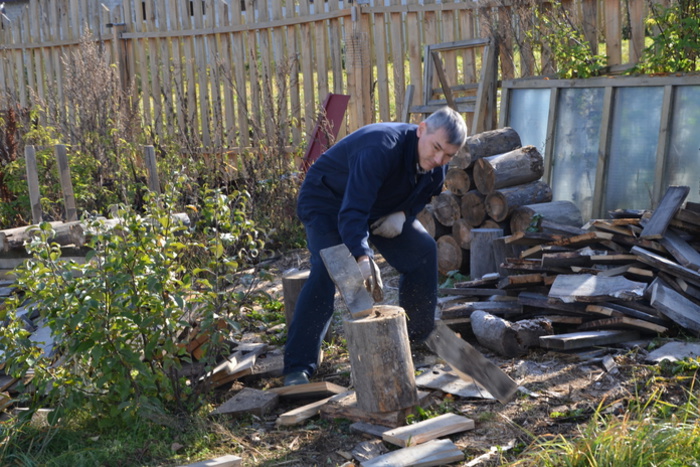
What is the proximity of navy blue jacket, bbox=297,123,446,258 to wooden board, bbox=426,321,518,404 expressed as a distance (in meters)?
0.70

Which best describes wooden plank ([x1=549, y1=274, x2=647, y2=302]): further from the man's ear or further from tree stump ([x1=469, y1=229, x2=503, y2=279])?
the man's ear

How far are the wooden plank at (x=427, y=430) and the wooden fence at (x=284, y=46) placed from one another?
179 inches

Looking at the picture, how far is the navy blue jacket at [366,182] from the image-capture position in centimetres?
375

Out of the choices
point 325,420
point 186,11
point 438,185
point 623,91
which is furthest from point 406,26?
point 325,420

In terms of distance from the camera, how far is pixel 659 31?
6680mm

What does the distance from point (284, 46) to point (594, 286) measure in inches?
233

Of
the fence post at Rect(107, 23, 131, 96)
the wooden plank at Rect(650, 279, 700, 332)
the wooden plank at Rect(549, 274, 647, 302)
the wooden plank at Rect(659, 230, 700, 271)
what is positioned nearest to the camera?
the wooden plank at Rect(650, 279, 700, 332)

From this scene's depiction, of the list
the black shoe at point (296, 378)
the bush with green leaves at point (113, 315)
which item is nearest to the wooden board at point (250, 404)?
the black shoe at point (296, 378)

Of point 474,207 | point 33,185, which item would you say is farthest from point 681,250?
point 33,185

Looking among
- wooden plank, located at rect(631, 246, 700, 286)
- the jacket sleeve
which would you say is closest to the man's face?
the jacket sleeve

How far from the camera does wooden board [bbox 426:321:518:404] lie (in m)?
3.95

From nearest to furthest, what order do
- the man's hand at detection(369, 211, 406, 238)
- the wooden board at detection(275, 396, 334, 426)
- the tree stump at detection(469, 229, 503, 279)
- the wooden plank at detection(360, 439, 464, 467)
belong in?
the wooden plank at detection(360, 439, 464, 467)
the wooden board at detection(275, 396, 334, 426)
the man's hand at detection(369, 211, 406, 238)
the tree stump at detection(469, 229, 503, 279)

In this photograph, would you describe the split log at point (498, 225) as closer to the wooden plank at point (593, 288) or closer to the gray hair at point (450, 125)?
the wooden plank at point (593, 288)

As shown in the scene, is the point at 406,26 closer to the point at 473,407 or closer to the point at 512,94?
the point at 512,94
